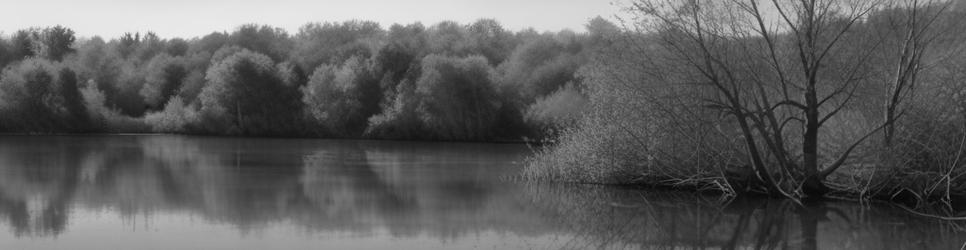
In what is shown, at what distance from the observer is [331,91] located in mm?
55781

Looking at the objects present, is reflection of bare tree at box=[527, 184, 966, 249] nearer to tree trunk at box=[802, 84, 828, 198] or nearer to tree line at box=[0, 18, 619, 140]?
tree trunk at box=[802, 84, 828, 198]

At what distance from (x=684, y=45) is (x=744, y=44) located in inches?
43.2

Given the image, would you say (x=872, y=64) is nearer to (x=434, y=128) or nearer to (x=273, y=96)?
(x=434, y=128)

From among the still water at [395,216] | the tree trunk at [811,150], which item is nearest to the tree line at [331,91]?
the still water at [395,216]

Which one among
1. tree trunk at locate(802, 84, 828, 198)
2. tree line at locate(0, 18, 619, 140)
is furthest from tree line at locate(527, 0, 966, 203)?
tree line at locate(0, 18, 619, 140)

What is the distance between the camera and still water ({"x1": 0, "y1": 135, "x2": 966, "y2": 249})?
13156 mm

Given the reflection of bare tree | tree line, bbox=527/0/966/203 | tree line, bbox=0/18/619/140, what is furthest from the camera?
tree line, bbox=0/18/619/140

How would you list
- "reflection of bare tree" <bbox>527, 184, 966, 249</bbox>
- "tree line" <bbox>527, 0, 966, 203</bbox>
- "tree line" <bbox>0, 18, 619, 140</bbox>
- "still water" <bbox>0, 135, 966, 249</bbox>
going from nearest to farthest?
"still water" <bbox>0, 135, 966, 249</bbox> → "reflection of bare tree" <bbox>527, 184, 966, 249</bbox> → "tree line" <bbox>527, 0, 966, 203</bbox> → "tree line" <bbox>0, 18, 619, 140</bbox>

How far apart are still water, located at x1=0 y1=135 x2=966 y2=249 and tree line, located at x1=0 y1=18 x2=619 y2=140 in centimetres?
2060

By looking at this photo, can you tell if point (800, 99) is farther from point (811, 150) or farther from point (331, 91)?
point (331, 91)

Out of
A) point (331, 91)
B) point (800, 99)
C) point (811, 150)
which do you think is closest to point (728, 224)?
point (811, 150)

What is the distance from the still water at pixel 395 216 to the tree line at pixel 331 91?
67.6 ft

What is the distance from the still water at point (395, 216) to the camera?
13156mm

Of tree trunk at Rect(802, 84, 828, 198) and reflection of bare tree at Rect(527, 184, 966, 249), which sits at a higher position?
tree trunk at Rect(802, 84, 828, 198)
